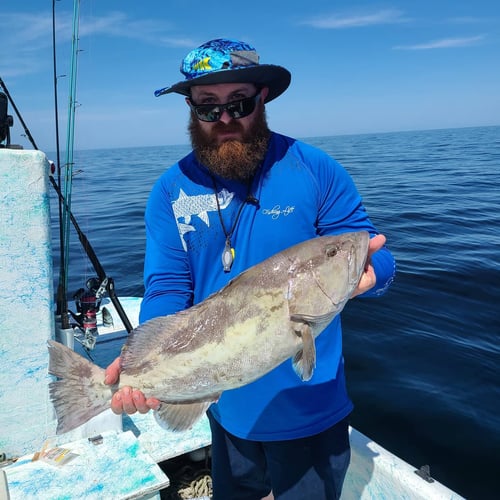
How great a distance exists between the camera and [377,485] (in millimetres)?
3469

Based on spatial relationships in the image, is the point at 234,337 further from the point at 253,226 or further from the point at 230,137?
the point at 230,137

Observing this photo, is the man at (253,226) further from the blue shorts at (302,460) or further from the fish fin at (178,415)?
the fish fin at (178,415)

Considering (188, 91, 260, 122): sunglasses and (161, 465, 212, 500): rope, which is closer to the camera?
(188, 91, 260, 122): sunglasses

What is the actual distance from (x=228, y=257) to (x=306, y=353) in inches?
29.8

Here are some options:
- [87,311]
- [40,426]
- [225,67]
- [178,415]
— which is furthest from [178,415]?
[87,311]

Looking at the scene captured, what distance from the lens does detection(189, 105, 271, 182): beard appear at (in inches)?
103

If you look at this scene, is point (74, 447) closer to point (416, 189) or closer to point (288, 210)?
point (288, 210)

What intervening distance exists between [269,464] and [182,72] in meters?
2.46

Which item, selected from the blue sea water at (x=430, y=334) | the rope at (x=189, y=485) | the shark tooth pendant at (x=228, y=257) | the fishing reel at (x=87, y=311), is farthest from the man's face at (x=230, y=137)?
the blue sea water at (x=430, y=334)

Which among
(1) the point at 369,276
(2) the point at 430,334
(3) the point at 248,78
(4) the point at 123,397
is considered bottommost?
(2) the point at 430,334

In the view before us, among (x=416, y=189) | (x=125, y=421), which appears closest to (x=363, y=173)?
(x=416, y=189)

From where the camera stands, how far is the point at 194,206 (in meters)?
2.64

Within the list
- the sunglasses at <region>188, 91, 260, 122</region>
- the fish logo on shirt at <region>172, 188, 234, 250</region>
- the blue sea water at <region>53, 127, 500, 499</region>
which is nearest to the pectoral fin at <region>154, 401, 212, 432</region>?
the fish logo on shirt at <region>172, 188, 234, 250</region>

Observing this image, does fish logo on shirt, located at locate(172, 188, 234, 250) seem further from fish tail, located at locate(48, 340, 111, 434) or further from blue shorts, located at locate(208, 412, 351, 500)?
blue shorts, located at locate(208, 412, 351, 500)
